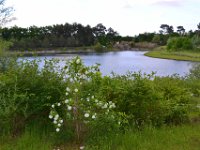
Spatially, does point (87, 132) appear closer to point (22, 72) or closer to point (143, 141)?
point (143, 141)

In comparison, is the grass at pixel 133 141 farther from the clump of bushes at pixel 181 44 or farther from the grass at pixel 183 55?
the clump of bushes at pixel 181 44

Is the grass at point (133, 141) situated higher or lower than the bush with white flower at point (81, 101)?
lower

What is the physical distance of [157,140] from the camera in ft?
15.0

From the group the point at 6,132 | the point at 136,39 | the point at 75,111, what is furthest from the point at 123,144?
the point at 136,39

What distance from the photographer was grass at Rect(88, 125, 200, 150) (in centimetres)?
432

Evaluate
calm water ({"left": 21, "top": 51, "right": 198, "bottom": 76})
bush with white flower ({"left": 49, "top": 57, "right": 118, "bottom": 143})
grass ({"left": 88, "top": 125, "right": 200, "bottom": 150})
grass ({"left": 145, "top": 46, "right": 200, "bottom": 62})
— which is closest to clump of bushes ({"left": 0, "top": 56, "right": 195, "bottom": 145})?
bush with white flower ({"left": 49, "top": 57, "right": 118, "bottom": 143})

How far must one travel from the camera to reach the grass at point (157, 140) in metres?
4.32

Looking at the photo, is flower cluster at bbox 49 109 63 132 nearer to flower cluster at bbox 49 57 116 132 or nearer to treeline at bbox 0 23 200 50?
flower cluster at bbox 49 57 116 132

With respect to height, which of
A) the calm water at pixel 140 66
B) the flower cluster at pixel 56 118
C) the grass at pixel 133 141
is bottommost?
the calm water at pixel 140 66

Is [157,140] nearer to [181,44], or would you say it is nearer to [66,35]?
[181,44]

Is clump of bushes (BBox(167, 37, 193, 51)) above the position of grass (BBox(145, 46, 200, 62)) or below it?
above

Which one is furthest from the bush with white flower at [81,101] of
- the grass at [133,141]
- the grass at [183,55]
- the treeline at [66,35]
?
the treeline at [66,35]

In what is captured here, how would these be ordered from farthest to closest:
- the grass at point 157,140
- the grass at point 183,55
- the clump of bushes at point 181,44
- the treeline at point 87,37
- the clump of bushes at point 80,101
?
the treeline at point 87,37 < the clump of bushes at point 181,44 < the grass at point 183,55 < the clump of bushes at point 80,101 < the grass at point 157,140

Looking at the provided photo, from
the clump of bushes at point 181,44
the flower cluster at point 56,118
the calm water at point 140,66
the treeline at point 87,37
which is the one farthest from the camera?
the treeline at point 87,37
